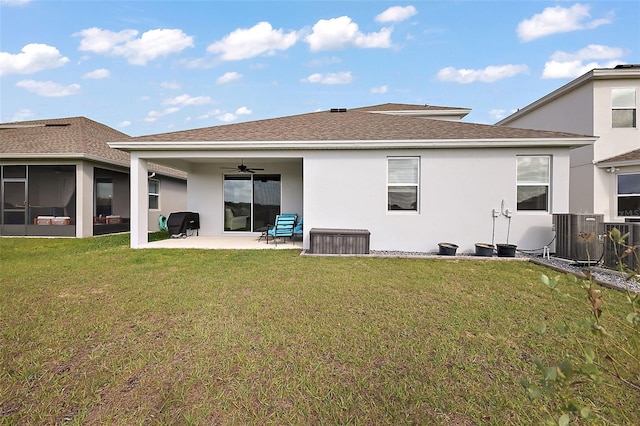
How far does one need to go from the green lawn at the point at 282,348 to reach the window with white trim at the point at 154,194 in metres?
9.32

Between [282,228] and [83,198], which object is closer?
[282,228]

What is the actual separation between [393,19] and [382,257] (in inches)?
425

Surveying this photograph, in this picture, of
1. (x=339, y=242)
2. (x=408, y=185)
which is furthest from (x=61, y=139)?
(x=408, y=185)

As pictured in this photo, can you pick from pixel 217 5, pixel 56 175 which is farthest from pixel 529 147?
pixel 56 175

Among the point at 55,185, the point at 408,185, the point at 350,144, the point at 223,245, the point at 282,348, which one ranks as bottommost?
the point at 282,348

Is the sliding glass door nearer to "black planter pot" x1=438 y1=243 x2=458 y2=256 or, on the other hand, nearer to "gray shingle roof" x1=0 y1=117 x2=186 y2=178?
"gray shingle roof" x1=0 y1=117 x2=186 y2=178

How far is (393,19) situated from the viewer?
41.3ft

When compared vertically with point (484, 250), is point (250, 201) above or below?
above

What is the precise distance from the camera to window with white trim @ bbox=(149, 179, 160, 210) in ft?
47.5

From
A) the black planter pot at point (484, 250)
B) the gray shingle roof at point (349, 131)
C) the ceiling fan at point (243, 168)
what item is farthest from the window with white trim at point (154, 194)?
the black planter pot at point (484, 250)

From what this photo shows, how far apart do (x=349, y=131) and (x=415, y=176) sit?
96.6 inches

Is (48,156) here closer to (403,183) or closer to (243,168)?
(243,168)

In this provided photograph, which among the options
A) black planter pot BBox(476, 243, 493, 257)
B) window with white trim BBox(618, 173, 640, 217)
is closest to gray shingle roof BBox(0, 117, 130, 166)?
black planter pot BBox(476, 243, 493, 257)

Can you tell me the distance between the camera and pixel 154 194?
14742mm
